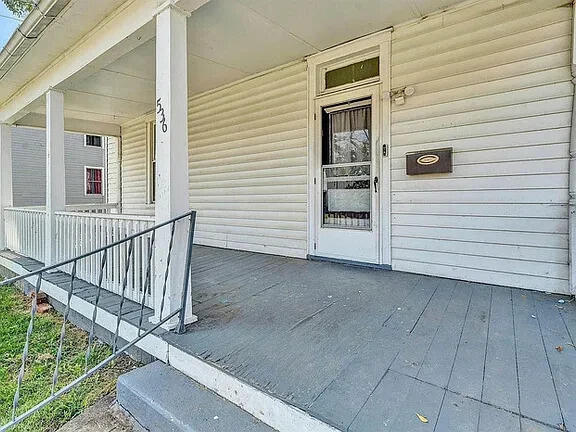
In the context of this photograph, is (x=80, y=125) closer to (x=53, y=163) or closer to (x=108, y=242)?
(x=53, y=163)

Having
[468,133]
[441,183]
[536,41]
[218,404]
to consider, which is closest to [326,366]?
[218,404]

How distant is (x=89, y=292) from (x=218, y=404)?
84.1 inches

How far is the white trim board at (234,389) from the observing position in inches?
51.7

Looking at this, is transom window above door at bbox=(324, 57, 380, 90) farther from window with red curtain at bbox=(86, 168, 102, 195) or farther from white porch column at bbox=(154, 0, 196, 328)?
window with red curtain at bbox=(86, 168, 102, 195)

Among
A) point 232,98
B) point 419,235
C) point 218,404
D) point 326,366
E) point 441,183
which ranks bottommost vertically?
point 218,404

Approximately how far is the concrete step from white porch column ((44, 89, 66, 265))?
2938 millimetres

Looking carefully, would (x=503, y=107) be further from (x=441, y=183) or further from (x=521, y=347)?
(x=521, y=347)

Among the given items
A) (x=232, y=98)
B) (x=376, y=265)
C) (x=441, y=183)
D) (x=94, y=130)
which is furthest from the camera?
(x=94, y=130)

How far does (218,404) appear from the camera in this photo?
155 centimetres

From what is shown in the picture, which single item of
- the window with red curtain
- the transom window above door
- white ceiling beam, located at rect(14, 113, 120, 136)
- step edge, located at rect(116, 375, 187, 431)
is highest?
white ceiling beam, located at rect(14, 113, 120, 136)

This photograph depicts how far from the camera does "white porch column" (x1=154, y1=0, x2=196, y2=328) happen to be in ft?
7.02

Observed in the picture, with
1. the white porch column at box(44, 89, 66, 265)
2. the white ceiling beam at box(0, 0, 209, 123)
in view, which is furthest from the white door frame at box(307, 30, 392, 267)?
the white porch column at box(44, 89, 66, 265)

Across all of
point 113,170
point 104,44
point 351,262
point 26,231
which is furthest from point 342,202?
point 113,170

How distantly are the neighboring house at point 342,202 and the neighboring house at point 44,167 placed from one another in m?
7.51
